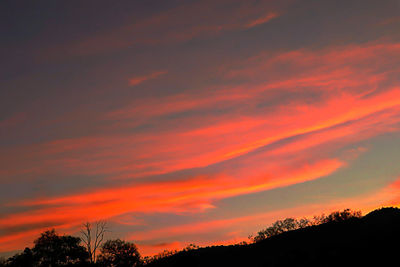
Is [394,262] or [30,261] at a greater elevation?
[30,261]

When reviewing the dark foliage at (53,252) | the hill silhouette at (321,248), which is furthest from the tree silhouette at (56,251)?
the hill silhouette at (321,248)

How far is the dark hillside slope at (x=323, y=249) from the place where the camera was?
3472 cm

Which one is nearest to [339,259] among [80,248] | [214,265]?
[214,265]

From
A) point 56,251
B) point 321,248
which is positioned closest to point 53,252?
point 56,251

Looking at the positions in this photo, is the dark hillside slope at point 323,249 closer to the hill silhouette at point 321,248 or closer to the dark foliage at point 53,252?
the hill silhouette at point 321,248

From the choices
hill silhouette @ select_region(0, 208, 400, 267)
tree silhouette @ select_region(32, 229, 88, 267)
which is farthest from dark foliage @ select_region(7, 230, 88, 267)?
hill silhouette @ select_region(0, 208, 400, 267)

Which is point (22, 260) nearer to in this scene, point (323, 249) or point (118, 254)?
point (118, 254)

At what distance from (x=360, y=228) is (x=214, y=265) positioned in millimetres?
16284

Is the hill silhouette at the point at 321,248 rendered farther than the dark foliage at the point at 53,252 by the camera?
No

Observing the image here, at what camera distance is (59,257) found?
3597 inches

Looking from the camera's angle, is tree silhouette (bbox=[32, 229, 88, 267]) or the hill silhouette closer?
the hill silhouette

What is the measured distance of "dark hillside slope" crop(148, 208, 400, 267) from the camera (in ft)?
114

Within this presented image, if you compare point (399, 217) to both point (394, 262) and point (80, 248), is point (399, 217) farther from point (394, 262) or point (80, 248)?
point (80, 248)

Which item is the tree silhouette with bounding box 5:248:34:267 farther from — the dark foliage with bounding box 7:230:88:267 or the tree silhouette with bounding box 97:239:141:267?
the tree silhouette with bounding box 97:239:141:267
